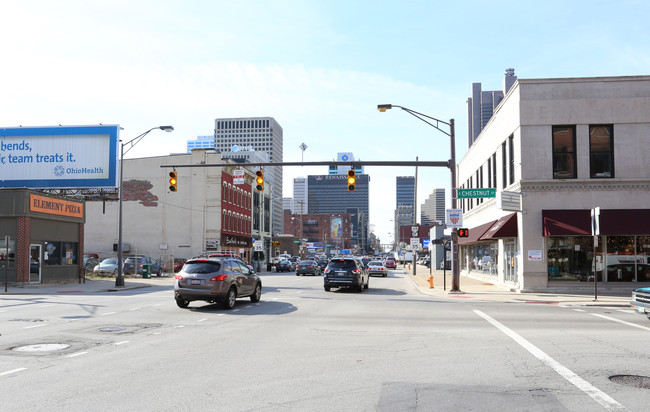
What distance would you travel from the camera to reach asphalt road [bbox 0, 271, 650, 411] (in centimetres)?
654

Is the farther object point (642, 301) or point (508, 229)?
point (508, 229)

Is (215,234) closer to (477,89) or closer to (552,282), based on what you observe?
(552,282)

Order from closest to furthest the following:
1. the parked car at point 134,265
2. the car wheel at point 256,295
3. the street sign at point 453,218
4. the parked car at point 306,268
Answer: the car wheel at point 256,295 → the street sign at point 453,218 → the parked car at point 134,265 → the parked car at point 306,268

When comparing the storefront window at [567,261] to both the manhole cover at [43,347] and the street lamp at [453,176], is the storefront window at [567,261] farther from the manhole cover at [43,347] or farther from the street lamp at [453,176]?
the manhole cover at [43,347]

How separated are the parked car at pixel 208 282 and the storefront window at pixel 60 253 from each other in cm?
1640

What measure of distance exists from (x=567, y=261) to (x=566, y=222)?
2.02m

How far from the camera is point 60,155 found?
41656 millimetres

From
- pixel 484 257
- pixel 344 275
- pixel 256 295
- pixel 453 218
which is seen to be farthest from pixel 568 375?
pixel 484 257

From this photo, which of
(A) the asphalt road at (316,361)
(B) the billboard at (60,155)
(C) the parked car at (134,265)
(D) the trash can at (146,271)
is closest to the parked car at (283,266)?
(C) the parked car at (134,265)

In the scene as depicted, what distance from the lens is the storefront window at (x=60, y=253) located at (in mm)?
29923

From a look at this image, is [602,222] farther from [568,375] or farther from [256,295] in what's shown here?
[568,375]

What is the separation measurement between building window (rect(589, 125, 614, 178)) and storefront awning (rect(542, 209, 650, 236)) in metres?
2.03

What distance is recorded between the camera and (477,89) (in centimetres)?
16038

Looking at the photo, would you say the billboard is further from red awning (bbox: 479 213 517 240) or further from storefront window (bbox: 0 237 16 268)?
red awning (bbox: 479 213 517 240)
